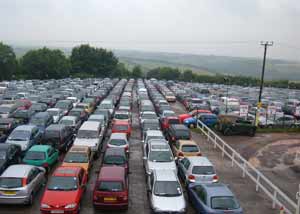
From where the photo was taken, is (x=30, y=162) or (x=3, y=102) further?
(x=3, y=102)

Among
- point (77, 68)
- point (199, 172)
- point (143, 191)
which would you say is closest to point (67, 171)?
point (143, 191)

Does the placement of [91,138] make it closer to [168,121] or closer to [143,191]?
[143,191]

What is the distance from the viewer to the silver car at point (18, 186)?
13.5 metres

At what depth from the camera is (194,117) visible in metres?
34.7

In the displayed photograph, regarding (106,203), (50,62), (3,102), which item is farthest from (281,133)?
(50,62)

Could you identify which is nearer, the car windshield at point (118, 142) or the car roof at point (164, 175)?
the car roof at point (164, 175)

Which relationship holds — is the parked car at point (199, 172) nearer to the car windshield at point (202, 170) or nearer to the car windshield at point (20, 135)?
the car windshield at point (202, 170)

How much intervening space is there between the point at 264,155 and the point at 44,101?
24.4 metres

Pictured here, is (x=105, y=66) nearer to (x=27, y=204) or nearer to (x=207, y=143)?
(x=207, y=143)

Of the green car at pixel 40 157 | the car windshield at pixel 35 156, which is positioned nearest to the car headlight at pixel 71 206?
the green car at pixel 40 157

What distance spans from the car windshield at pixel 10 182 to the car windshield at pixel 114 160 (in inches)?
176

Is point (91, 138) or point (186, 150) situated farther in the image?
point (91, 138)

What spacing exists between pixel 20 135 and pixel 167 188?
1112 cm

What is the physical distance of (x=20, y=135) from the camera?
70.7 feet
